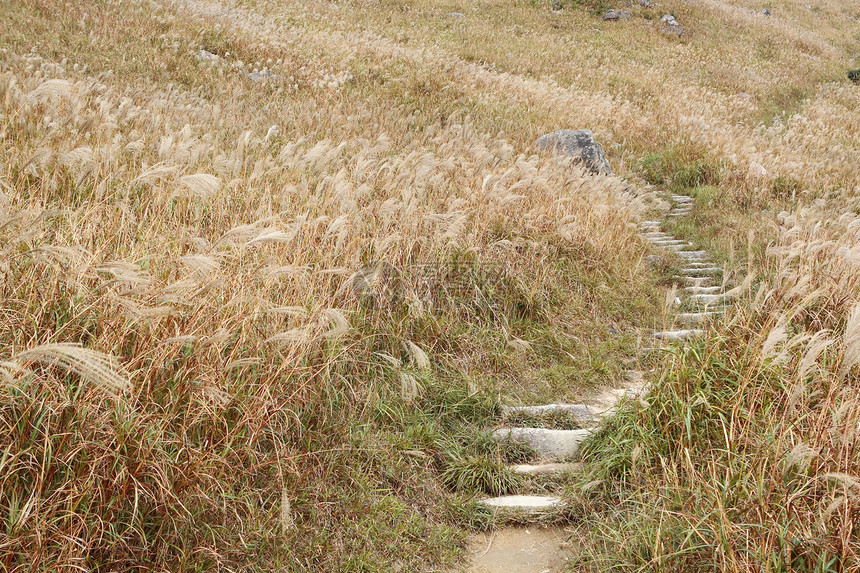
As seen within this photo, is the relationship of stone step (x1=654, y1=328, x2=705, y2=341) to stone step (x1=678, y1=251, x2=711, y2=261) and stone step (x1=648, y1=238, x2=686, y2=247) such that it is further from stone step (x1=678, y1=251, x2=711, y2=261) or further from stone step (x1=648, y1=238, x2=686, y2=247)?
stone step (x1=648, y1=238, x2=686, y2=247)

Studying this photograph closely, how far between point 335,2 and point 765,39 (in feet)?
71.5

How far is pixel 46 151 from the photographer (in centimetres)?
368

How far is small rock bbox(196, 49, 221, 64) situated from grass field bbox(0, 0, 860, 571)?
1334mm

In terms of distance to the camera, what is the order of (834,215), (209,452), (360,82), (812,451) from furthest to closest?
(360,82) → (834,215) → (209,452) → (812,451)

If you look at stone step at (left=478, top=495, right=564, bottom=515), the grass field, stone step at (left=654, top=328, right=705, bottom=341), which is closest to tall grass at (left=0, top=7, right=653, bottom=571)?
the grass field

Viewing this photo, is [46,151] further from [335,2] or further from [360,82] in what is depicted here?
[335,2]

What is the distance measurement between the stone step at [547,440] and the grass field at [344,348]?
123mm

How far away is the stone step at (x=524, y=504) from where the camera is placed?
145 inches

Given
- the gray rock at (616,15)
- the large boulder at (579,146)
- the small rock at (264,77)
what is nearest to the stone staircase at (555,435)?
the large boulder at (579,146)

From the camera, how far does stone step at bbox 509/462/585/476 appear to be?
4.03 meters

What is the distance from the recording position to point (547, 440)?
425cm

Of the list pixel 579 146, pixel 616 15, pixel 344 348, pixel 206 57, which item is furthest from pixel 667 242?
pixel 616 15

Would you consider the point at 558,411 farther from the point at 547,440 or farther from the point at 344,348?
the point at 344,348

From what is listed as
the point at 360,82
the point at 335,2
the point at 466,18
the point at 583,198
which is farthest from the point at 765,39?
the point at 583,198
